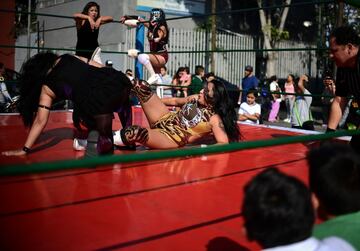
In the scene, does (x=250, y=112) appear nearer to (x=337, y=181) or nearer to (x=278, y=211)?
(x=337, y=181)

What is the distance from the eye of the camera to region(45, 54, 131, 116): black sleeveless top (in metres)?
2.77

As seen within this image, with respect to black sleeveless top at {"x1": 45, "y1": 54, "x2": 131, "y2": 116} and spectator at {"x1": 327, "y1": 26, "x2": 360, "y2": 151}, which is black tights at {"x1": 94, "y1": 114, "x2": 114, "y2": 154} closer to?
black sleeveless top at {"x1": 45, "y1": 54, "x2": 131, "y2": 116}

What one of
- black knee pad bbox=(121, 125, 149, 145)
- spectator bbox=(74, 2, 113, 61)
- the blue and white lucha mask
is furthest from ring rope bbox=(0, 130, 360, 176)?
the blue and white lucha mask

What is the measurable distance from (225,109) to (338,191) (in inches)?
83.6

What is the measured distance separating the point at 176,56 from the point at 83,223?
11.5 meters

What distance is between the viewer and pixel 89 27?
440 cm

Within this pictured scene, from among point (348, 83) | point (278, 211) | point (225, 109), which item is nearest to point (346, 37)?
point (348, 83)

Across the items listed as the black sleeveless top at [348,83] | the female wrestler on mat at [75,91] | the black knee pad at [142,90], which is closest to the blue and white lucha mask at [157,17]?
the black knee pad at [142,90]

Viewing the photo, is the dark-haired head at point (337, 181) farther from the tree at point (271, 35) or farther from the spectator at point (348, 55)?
the tree at point (271, 35)

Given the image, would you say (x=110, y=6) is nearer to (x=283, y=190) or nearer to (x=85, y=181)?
(x=85, y=181)

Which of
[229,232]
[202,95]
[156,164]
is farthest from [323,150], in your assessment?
[202,95]

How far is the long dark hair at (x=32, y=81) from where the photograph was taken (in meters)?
2.89

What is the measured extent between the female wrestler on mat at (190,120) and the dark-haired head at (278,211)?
2.10 m

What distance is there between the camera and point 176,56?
13008mm
